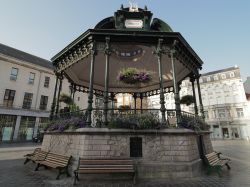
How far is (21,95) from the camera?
87.5ft

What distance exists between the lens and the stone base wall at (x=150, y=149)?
6887 millimetres

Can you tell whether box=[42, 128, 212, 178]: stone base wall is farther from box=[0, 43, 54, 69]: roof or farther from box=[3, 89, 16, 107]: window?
box=[0, 43, 54, 69]: roof

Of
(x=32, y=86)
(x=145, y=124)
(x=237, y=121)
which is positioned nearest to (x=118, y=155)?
(x=145, y=124)

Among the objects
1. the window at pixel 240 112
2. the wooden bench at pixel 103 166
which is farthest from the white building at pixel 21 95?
the window at pixel 240 112

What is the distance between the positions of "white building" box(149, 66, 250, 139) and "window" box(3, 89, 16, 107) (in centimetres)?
3252

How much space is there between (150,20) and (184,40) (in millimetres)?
2459

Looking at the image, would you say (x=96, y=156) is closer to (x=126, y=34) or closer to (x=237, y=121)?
(x=126, y=34)

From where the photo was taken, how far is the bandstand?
702cm

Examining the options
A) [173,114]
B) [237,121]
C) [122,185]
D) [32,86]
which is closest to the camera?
[122,185]

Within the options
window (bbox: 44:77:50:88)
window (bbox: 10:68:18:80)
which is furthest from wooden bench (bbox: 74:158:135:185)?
window (bbox: 44:77:50:88)

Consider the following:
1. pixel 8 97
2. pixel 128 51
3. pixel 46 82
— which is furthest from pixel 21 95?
pixel 128 51

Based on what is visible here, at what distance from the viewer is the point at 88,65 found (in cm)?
1198

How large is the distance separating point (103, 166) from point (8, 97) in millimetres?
25351

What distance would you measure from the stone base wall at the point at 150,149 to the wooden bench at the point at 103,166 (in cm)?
39
